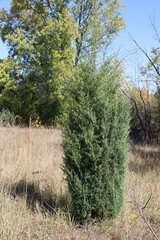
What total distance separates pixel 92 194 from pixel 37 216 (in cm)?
93

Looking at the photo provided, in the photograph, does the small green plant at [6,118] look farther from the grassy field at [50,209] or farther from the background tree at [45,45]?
the grassy field at [50,209]

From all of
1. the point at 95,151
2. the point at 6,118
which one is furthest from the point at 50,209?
the point at 6,118

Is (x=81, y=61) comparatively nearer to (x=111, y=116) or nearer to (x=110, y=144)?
(x=111, y=116)

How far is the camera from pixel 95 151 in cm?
279

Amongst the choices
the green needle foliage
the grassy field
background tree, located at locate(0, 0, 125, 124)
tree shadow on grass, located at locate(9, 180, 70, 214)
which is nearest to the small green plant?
background tree, located at locate(0, 0, 125, 124)

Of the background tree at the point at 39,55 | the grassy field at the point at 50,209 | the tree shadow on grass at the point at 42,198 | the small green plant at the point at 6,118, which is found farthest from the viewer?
the background tree at the point at 39,55

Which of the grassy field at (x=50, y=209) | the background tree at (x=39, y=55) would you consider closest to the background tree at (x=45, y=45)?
the background tree at (x=39, y=55)

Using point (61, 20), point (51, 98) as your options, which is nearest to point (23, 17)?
point (61, 20)

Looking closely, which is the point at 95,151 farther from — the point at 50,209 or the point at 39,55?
the point at 39,55

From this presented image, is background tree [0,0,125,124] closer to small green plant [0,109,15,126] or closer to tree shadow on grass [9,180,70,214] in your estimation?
small green plant [0,109,15,126]

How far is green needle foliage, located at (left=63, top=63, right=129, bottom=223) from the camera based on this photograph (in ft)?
9.04

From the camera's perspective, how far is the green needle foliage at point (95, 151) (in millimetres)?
2754

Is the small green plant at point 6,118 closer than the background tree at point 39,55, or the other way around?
the small green plant at point 6,118

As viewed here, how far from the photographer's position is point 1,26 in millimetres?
17219
